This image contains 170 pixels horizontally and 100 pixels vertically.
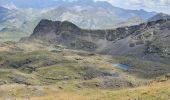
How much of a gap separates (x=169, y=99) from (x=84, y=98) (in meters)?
17.8

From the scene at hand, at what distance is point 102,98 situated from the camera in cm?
5809

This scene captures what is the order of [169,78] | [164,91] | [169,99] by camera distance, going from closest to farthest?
1. [169,99]
2. [164,91]
3. [169,78]

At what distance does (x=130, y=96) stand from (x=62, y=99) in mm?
11948

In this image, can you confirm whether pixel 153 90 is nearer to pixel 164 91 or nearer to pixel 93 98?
pixel 164 91

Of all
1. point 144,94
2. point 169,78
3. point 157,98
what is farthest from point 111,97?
point 169,78

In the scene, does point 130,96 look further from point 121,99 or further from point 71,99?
point 71,99

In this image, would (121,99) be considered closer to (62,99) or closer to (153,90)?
(153,90)

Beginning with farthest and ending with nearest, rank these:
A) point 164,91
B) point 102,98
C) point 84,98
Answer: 1. point 84,98
2. point 102,98
3. point 164,91

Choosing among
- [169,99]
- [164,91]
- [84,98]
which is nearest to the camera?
[169,99]

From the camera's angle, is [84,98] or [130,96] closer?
[130,96]

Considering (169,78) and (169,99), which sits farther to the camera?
(169,78)

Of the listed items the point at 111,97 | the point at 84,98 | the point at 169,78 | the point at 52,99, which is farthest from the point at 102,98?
the point at 169,78

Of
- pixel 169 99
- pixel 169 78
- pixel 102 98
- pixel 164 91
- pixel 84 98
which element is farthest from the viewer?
pixel 169 78

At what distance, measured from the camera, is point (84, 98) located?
62.6 metres
